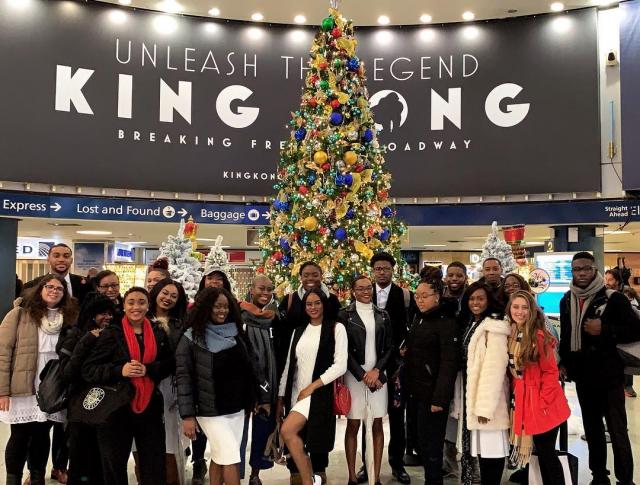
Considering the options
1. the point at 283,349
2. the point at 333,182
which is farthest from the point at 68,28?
the point at 283,349

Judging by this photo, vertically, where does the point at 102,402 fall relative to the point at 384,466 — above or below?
above

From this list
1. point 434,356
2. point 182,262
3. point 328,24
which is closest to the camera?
point 434,356

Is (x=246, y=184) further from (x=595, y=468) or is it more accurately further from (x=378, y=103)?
(x=595, y=468)

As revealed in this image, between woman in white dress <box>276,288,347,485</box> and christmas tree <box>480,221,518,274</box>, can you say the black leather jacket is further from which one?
christmas tree <box>480,221,518,274</box>

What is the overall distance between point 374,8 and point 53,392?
11832 millimetres

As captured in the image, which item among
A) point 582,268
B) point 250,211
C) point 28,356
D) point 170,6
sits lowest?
point 28,356

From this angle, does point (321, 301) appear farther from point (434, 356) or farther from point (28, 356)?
point (28, 356)

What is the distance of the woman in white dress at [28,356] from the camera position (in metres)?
4.25

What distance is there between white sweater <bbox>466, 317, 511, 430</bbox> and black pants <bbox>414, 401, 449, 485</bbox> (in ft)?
0.92

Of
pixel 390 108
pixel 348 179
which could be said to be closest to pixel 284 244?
pixel 348 179

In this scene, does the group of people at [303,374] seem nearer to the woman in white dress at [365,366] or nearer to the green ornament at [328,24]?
the woman in white dress at [365,366]

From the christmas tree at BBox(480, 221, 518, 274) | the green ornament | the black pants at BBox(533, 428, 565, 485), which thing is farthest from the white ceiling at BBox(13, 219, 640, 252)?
the black pants at BBox(533, 428, 565, 485)

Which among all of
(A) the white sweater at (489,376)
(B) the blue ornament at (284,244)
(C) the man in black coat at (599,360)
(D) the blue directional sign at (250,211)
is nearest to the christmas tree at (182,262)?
(D) the blue directional sign at (250,211)

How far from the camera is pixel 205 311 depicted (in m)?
3.91
